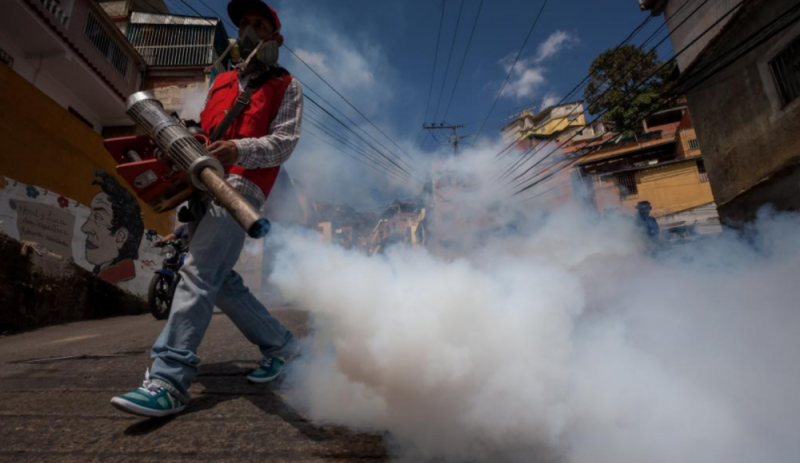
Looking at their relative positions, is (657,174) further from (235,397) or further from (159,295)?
(235,397)

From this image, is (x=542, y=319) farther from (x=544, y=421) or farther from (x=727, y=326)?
(x=727, y=326)

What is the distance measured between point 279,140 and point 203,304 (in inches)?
34.3

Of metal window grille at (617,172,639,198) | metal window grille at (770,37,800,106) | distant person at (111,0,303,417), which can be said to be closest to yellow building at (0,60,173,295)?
distant person at (111,0,303,417)

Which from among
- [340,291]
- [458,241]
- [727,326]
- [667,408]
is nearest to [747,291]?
[727,326]

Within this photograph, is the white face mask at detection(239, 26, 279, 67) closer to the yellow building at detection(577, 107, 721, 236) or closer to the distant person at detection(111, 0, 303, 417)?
the distant person at detection(111, 0, 303, 417)

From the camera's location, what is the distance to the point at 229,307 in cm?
204

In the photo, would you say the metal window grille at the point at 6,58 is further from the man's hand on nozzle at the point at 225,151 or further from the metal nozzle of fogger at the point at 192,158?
the man's hand on nozzle at the point at 225,151

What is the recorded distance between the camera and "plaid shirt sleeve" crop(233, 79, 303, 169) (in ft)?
5.89

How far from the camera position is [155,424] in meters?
1.49

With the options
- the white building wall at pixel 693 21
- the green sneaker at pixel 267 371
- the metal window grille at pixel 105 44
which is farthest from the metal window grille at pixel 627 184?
the green sneaker at pixel 267 371

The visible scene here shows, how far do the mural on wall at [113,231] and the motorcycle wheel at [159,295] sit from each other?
2.72 metres

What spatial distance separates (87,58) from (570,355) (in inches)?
512

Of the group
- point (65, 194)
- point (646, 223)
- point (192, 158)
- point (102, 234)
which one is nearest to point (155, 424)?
point (192, 158)

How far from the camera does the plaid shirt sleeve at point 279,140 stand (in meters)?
1.79
